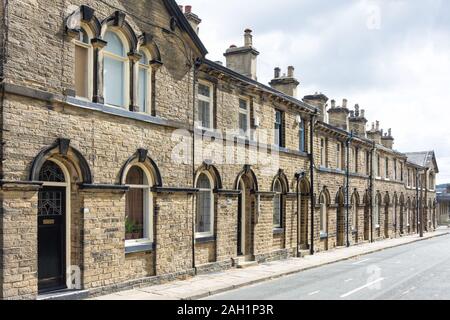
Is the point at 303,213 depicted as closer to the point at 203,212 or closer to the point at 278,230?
the point at 278,230

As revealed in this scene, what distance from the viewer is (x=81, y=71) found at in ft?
40.8

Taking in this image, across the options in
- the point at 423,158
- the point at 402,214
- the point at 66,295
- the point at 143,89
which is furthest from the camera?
the point at 423,158

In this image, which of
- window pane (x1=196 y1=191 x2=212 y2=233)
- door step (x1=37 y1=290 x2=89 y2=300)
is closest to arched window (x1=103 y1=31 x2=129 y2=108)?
door step (x1=37 y1=290 x2=89 y2=300)

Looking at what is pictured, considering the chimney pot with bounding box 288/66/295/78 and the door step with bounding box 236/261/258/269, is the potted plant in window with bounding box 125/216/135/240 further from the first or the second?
the chimney pot with bounding box 288/66/295/78

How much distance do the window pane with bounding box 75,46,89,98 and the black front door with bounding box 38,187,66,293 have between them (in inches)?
99.1

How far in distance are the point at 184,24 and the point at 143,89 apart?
2.79 metres

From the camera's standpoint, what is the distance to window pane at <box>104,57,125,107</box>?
1322 centimetres

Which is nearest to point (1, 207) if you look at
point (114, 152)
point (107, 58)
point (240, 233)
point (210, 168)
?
point (114, 152)

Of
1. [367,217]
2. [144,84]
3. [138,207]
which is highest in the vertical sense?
[144,84]

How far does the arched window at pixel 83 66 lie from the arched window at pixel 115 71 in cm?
64

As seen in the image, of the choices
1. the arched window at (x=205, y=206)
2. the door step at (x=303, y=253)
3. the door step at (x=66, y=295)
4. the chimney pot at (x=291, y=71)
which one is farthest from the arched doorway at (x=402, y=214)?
the door step at (x=66, y=295)

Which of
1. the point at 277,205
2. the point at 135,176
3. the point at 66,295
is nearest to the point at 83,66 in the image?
the point at 135,176

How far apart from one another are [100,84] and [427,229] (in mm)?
54844

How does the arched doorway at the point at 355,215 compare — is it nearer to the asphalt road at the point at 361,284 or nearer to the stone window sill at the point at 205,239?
the asphalt road at the point at 361,284
